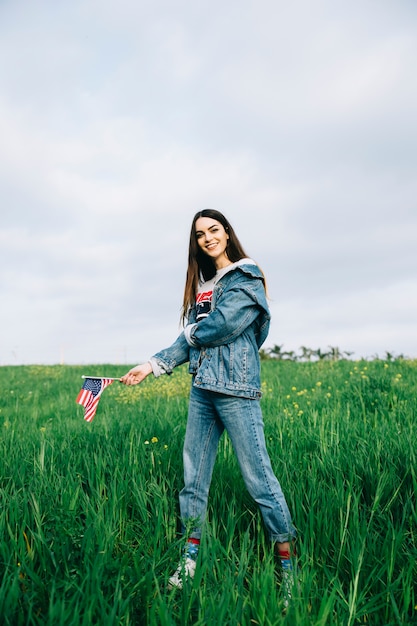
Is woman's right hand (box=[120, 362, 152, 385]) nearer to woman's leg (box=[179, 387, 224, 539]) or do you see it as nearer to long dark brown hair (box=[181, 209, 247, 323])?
woman's leg (box=[179, 387, 224, 539])

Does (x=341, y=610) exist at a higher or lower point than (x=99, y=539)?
lower

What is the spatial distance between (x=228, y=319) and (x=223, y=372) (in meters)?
0.30

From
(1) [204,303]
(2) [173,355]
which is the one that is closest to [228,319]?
(1) [204,303]

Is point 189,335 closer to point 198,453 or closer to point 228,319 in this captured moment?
point 228,319

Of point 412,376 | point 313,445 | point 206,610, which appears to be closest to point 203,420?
point 206,610

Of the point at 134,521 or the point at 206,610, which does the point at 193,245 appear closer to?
the point at 134,521

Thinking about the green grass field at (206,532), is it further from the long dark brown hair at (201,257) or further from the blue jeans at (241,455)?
the long dark brown hair at (201,257)

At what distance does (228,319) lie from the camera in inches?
116

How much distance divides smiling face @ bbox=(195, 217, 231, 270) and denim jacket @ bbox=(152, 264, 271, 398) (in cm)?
22

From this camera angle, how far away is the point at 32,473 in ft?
13.5

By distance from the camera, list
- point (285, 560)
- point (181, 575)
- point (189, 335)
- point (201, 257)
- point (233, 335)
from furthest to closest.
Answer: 1. point (201, 257)
2. point (189, 335)
3. point (233, 335)
4. point (285, 560)
5. point (181, 575)

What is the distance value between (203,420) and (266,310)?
0.76m

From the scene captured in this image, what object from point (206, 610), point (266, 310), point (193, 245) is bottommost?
point (206, 610)

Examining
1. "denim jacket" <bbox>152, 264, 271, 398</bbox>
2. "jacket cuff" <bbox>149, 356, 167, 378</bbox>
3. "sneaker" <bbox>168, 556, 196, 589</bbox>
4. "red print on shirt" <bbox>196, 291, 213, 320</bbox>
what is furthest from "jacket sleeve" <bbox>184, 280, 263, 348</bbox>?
"sneaker" <bbox>168, 556, 196, 589</bbox>
